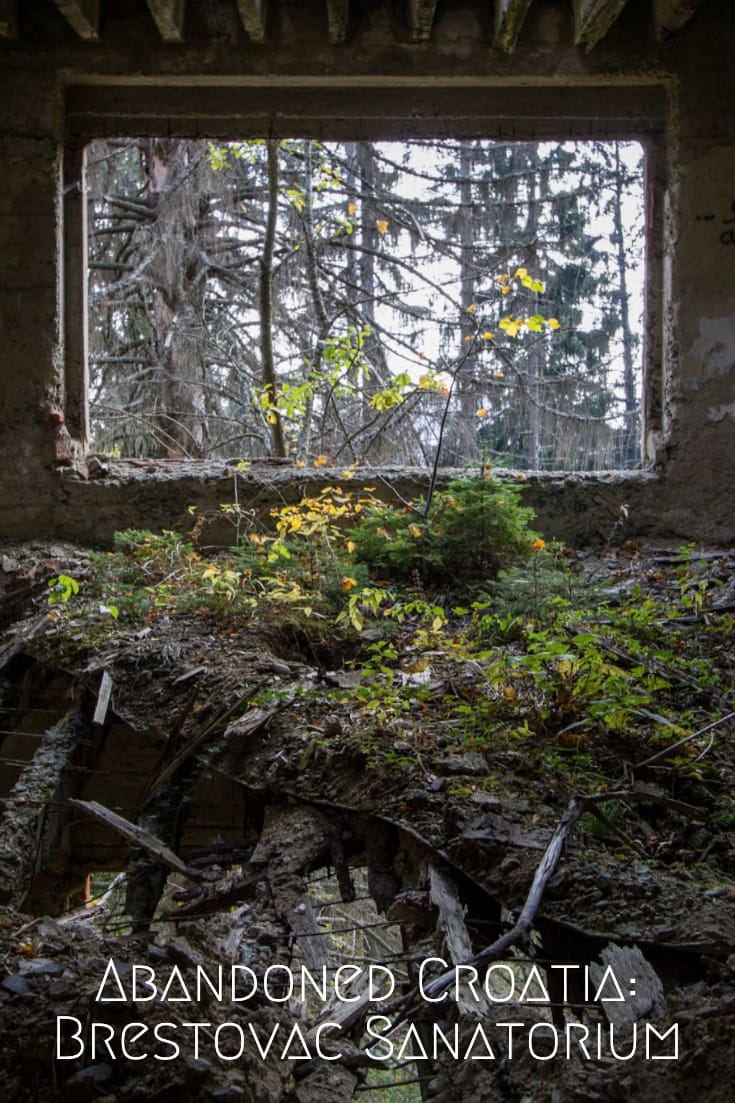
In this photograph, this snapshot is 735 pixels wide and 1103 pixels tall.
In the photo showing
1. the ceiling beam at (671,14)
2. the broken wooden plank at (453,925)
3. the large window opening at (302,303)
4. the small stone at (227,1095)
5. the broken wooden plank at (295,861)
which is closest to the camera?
the small stone at (227,1095)

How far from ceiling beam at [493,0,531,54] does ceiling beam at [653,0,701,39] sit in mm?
1004

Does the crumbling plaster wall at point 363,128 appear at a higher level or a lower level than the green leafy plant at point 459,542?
higher

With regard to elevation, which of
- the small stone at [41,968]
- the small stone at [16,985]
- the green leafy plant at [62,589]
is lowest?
the small stone at [41,968]

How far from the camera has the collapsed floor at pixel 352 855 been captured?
1.92 meters

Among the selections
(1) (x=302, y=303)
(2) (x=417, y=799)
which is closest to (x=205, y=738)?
(2) (x=417, y=799)

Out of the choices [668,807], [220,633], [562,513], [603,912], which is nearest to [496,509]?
[562,513]

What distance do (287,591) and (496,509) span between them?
1.50 m

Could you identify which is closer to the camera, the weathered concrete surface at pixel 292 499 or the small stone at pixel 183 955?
the small stone at pixel 183 955

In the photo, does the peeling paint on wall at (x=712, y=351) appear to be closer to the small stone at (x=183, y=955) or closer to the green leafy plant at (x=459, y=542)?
the green leafy plant at (x=459, y=542)

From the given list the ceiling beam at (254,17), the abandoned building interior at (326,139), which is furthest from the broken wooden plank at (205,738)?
the ceiling beam at (254,17)

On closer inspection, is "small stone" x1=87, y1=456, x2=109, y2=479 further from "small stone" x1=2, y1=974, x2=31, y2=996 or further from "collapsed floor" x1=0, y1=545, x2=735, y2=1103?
"small stone" x1=2, y1=974, x2=31, y2=996

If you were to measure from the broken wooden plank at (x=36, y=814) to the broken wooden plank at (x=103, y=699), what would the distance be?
17 centimetres

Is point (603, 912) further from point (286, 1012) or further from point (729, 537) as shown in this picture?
point (729, 537)

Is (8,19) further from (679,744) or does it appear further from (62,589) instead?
(679,744)
